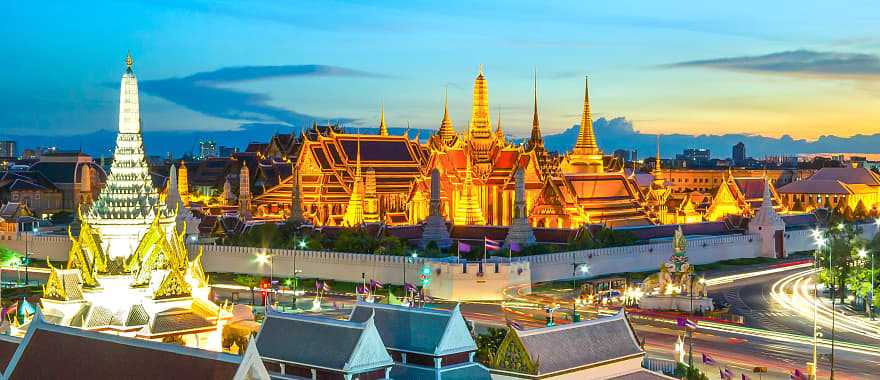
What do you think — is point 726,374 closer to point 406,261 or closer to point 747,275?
point 406,261

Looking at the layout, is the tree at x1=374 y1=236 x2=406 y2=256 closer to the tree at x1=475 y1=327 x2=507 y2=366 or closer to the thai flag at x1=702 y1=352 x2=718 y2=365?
the thai flag at x1=702 y1=352 x2=718 y2=365

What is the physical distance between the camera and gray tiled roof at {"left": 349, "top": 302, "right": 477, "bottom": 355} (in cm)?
3475

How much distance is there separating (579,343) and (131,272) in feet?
44.3

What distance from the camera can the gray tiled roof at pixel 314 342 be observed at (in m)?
32.4

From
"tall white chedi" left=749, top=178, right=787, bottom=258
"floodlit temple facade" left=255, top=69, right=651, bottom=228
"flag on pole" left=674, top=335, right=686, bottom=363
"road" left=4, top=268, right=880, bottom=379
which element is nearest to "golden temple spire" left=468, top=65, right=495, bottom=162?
"floodlit temple facade" left=255, top=69, right=651, bottom=228

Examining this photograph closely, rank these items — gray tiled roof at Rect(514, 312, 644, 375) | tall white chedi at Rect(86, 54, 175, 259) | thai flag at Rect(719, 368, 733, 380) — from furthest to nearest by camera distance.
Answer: thai flag at Rect(719, 368, 733, 380)
tall white chedi at Rect(86, 54, 175, 259)
gray tiled roof at Rect(514, 312, 644, 375)

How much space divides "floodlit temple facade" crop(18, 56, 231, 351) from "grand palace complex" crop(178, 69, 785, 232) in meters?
47.4

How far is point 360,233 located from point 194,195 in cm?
5678

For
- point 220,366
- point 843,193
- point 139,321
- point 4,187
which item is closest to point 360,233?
point 139,321

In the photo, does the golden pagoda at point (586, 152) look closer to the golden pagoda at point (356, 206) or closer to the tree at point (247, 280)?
the golden pagoda at point (356, 206)

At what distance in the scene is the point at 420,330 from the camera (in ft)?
115

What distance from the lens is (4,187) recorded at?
12900 cm

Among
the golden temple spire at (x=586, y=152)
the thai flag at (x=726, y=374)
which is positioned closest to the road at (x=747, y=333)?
the thai flag at (x=726, y=374)

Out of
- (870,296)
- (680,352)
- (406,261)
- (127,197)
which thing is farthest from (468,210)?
(127,197)
